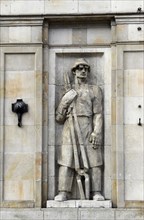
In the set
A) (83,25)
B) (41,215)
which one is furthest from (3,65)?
(41,215)

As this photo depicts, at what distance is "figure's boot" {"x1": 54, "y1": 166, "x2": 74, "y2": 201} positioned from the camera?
16391mm

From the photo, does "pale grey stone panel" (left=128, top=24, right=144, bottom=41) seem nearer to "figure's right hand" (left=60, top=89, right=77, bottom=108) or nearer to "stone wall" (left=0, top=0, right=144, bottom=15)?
"stone wall" (left=0, top=0, right=144, bottom=15)

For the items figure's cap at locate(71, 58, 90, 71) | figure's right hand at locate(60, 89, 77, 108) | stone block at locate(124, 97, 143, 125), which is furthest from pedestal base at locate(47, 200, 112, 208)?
figure's cap at locate(71, 58, 90, 71)

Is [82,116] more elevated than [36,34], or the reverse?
[36,34]

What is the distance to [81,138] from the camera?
1650 centimetres

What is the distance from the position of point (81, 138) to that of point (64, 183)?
1009mm

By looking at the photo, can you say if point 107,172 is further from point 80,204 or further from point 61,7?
point 61,7

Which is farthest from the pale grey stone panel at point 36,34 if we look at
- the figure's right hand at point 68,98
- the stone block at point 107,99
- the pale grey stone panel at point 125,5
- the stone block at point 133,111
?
the stone block at point 133,111

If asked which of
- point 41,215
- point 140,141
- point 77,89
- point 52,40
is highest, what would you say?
point 52,40

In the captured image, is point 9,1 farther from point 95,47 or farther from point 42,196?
point 42,196

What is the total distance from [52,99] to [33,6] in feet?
6.68

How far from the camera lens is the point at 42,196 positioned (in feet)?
53.8

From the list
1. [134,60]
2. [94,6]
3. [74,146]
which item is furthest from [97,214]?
[94,6]

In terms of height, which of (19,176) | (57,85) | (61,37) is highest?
(61,37)
